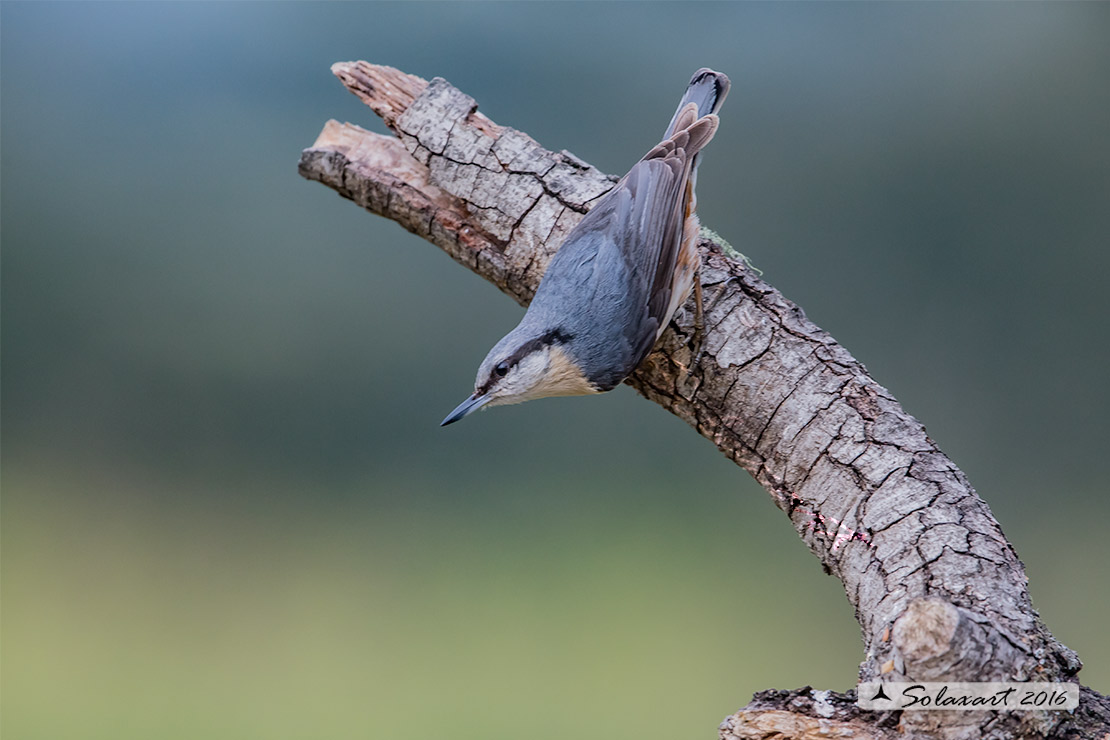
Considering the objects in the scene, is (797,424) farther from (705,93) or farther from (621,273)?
(705,93)

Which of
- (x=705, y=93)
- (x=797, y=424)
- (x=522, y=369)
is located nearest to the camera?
(x=797, y=424)

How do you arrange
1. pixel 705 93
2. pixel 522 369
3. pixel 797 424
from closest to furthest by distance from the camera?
pixel 797 424
pixel 522 369
pixel 705 93

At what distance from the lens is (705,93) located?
2170 mm

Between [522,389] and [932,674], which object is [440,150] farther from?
[932,674]

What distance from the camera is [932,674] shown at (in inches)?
45.8

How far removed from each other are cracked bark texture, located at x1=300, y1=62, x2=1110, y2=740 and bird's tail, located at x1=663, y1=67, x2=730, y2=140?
0.34m

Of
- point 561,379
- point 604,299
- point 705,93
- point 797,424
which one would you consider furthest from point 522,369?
point 705,93

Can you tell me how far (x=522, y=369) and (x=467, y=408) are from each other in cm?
15

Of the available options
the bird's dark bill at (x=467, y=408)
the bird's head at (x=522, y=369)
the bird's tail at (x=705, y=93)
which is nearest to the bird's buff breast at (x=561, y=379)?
the bird's head at (x=522, y=369)

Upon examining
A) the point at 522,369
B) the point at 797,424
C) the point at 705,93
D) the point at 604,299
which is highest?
the point at 705,93

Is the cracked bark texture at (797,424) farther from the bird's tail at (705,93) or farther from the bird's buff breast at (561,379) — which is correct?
the bird's tail at (705,93)

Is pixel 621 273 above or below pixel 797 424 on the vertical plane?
above

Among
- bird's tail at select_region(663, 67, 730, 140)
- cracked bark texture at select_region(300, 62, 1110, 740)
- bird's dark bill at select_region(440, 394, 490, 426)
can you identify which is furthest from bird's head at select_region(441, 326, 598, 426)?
bird's tail at select_region(663, 67, 730, 140)

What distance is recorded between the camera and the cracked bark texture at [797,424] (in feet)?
4.00
